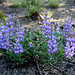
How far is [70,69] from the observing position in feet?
7.13

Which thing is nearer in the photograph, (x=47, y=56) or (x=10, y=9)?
(x=47, y=56)

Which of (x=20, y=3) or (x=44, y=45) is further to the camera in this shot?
(x=20, y=3)

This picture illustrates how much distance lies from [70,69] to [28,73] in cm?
69

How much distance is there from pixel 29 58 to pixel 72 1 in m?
4.78

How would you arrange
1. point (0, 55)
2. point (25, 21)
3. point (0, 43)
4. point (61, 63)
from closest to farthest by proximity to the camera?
point (0, 43) < point (61, 63) < point (0, 55) < point (25, 21)

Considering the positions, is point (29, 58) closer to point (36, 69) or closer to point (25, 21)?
point (36, 69)

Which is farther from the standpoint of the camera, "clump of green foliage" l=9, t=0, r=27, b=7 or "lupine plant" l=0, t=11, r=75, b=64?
"clump of green foliage" l=9, t=0, r=27, b=7

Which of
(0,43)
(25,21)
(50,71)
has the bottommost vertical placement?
(50,71)

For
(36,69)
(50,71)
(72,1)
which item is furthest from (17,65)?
(72,1)

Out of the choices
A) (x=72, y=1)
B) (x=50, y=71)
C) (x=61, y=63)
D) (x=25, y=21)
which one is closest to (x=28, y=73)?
(x=50, y=71)

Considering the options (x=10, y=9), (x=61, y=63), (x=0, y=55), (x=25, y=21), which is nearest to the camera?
Result: (x=61, y=63)

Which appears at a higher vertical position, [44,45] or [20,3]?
[20,3]

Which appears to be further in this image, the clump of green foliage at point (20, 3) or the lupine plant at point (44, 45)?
the clump of green foliage at point (20, 3)

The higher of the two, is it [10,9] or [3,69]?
[10,9]
